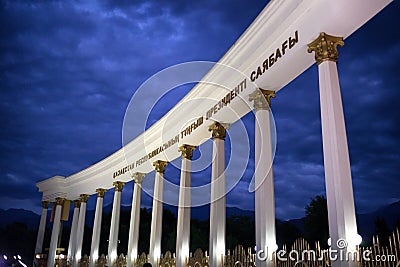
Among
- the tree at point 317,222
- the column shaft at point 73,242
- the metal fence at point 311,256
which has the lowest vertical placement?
the metal fence at point 311,256

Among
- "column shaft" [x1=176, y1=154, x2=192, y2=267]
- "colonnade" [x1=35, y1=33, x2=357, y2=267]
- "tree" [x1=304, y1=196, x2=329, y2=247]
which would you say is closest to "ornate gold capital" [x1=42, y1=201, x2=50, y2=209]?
"colonnade" [x1=35, y1=33, x2=357, y2=267]

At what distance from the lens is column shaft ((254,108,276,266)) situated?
9.77 meters

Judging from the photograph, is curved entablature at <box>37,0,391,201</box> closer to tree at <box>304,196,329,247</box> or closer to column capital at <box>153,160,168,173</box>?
column capital at <box>153,160,168,173</box>

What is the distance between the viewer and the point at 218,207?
12.8 m

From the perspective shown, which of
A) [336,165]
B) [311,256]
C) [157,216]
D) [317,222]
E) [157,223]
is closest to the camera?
[336,165]

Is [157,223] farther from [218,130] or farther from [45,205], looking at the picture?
[45,205]

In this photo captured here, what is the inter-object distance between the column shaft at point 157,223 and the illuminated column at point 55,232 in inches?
592

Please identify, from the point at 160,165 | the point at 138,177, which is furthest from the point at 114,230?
the point at 160,165

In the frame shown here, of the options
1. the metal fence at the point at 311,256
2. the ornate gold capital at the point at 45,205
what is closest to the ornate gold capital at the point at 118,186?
the metal fence at the point at 311,256

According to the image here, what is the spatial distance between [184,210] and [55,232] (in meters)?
18.4

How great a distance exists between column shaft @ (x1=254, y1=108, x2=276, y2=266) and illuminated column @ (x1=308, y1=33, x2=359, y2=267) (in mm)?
2449

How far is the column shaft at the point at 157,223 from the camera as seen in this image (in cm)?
1655

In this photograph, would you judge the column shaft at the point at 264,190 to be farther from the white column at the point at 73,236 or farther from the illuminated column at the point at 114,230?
the white column at the point at 73,236

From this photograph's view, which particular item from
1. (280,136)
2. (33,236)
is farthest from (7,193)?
(280,136)
